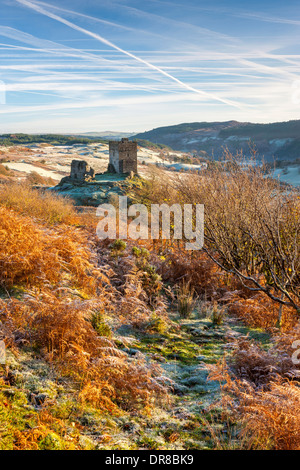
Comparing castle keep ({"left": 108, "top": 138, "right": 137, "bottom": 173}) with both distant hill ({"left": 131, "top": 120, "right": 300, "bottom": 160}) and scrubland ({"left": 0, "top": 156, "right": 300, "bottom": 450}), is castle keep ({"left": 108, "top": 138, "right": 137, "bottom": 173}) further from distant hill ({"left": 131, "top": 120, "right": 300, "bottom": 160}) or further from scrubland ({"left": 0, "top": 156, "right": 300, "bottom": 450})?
distant hill ({"left": 131, "top": 120, "right": 300, "bottom": 160})

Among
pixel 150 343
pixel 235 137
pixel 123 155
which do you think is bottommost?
pixel 150 343

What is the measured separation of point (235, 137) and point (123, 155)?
57414 mm

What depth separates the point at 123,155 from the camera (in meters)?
22.2

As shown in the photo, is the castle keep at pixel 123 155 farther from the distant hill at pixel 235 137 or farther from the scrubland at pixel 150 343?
the distant hill at pixel 235 137

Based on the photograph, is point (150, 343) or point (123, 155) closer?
point (150, 343)

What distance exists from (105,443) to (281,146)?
6725 cm

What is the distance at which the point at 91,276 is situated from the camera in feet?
17.1

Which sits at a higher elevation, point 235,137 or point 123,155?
point 235,137

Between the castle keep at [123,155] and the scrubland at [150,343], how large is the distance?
1544 centimetres

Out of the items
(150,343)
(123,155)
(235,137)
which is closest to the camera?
(150,343)

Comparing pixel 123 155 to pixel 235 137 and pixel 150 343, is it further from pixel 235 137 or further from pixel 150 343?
pixel 235 137

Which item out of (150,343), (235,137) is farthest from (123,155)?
(235,137)

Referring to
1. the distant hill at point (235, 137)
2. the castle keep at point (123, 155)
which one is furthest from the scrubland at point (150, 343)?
the distant hill at point (235, 137)

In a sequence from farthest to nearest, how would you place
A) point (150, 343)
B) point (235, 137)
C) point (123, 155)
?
point (235, 137) < point (123, 155) < point (150, 343)
